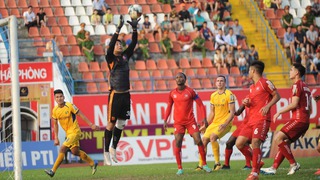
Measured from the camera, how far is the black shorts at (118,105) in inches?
720

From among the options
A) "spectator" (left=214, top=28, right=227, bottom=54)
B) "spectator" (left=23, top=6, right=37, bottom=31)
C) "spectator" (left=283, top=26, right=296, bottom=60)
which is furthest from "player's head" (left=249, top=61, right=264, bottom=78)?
"spectator" (left=283, top=26, right=296, bottom=60)

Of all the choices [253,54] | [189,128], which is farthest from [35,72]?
[189,128]

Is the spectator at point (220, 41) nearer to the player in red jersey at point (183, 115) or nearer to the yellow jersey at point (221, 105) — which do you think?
the yellow jersey at point (221, 105)

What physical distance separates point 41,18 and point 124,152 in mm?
8552

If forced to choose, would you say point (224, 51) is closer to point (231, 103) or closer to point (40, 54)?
point (40, 54)

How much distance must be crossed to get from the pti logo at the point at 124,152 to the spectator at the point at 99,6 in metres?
8.72

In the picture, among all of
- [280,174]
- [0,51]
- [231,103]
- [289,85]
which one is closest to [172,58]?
[289,85]

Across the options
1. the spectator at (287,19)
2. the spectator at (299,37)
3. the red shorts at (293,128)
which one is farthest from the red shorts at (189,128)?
the spectator at (287,19)

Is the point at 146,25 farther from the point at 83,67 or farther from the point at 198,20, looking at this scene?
the point at 83,67

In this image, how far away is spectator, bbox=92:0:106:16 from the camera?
3541 cm

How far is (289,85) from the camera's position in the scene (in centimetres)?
3356

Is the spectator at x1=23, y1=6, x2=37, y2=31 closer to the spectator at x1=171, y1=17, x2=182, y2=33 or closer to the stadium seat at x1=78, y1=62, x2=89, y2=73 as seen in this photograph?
the stadium seat at x1=78, y1=62, x2=89, y2=73

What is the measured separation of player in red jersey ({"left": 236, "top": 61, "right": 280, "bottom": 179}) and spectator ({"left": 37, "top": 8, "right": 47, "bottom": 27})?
18.8 m

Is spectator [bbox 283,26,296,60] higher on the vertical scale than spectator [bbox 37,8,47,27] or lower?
lower
